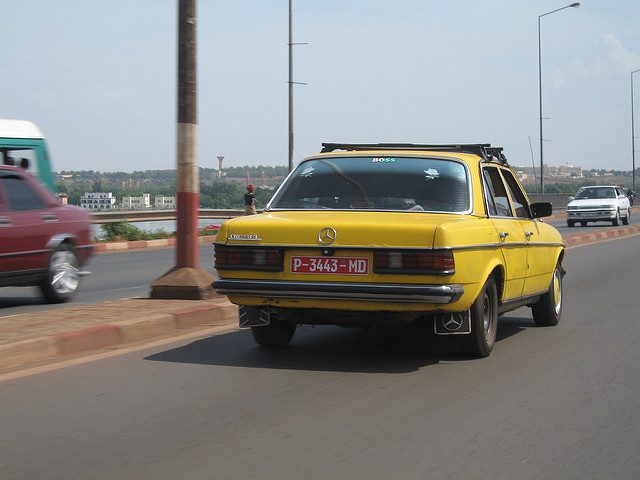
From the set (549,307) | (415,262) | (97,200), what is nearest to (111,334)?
(415,262)

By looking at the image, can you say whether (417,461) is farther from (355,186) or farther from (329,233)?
(355,186)

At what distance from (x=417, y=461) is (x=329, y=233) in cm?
277

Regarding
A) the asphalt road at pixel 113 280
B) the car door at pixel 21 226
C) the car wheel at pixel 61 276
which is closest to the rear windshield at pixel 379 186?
the car door at pixel 21 226

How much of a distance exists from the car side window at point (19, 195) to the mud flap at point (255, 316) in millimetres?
5264

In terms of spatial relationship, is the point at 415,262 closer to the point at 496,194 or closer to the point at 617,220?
the point at 496,194

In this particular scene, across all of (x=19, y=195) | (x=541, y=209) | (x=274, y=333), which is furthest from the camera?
(x=19, y=195)

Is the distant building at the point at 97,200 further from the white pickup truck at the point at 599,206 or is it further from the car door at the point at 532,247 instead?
the white pickup truck at the point at 599,206

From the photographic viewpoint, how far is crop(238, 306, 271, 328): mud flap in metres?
8.22

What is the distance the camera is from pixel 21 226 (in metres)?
12.6

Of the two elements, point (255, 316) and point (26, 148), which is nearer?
point (255, 316)

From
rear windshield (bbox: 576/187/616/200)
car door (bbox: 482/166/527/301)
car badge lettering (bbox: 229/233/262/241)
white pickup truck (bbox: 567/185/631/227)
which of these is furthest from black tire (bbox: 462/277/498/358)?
rear windshield (bbox: 576/187/616/200)

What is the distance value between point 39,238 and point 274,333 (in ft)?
16.8

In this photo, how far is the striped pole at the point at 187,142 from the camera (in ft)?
39.2

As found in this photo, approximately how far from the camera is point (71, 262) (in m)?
13.8
